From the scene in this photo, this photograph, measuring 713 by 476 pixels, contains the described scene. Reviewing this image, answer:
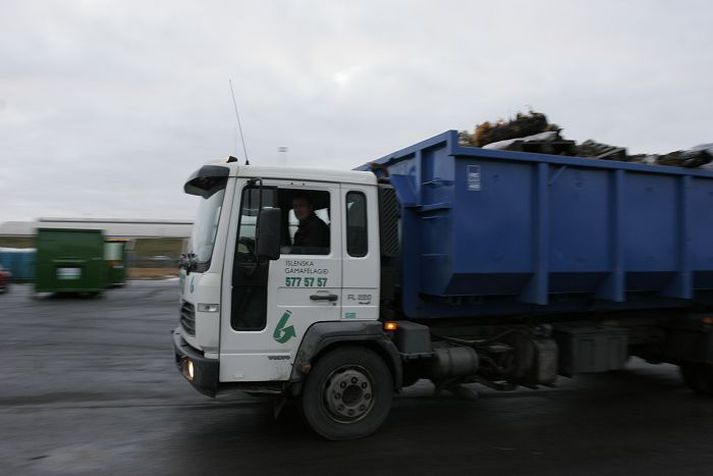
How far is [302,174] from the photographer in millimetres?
5125

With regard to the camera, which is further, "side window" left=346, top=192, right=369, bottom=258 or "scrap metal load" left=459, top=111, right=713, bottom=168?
"scrap metal load" left=459, top=111, right=713, bottom=168

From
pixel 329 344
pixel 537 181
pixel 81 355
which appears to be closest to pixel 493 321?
pixel 537 181

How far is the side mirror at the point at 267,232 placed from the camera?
461cm

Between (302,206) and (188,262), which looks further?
(188,262)

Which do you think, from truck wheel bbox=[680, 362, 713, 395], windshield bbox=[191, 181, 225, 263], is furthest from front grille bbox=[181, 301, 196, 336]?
truck wheel bbox=[680, 362, 713, 395]

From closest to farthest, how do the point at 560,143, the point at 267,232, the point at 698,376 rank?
1. the point at 267,232
2. the point at 560,143
3. the point at 698,376

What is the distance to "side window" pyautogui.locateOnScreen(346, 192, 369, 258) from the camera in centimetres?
520

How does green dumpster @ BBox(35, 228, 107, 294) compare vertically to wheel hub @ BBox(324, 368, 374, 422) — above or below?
above

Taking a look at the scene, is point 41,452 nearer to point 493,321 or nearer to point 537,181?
point 493,321

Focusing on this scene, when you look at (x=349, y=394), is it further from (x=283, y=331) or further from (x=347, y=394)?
(x=283, y=331)

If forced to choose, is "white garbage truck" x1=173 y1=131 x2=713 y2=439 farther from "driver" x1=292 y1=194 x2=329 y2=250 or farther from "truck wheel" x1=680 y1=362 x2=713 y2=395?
"truck wheel" x1=680 y1=362 x2=713 y2=395

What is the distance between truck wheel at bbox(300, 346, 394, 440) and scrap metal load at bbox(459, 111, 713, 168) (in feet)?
9.12

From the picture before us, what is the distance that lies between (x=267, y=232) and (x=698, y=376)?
6.15 meters

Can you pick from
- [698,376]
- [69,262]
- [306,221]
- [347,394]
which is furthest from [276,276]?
[69,262]
